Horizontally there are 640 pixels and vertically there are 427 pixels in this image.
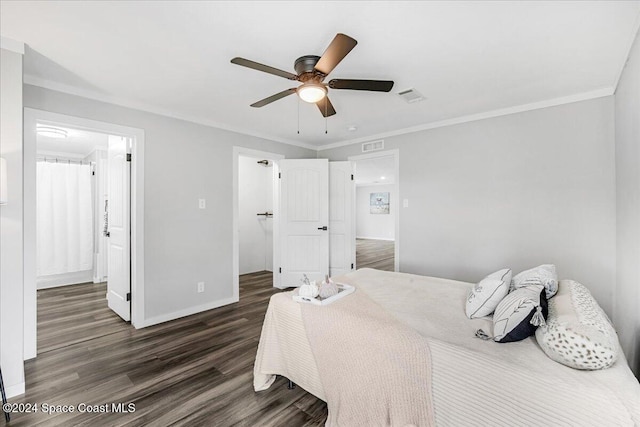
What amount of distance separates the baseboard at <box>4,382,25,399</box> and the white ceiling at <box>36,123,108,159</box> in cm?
308

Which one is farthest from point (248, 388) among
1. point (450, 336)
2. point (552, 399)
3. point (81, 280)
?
point (81, 280)

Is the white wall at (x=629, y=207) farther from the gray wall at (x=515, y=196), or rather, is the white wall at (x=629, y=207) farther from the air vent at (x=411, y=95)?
the air vent at (x=411, y=95)

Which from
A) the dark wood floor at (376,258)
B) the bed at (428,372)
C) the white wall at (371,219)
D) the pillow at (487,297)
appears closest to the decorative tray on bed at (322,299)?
the bed at (428,372)

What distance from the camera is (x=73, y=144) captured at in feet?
14.4

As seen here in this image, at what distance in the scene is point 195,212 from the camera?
11.3 ft

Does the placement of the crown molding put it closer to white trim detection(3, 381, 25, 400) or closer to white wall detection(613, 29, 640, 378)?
white wall detection(613, 29, 640, 378)

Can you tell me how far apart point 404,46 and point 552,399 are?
6.84 feet

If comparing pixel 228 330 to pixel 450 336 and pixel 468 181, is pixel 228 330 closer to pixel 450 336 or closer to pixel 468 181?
pixel 450 336

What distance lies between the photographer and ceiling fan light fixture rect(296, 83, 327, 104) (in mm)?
1977

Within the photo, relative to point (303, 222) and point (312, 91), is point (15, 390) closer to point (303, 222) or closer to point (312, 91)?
point (312, 91)

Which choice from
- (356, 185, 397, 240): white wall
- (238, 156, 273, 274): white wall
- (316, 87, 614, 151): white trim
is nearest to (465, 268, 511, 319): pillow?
(316, 87, 614, 151): white trim

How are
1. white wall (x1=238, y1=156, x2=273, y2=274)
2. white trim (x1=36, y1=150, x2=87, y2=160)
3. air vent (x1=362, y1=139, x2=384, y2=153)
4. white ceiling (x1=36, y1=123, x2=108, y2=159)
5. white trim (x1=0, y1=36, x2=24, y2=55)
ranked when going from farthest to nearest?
1. white wall (x1=238, y1=156, x2=273, y2=274)
2. white trim (x1=36, y1=150, x2=87, y2=160)
3. air vent (x1=362, y1=139, x2=384, y2=153)
4. white ceiling (x1=36, y1=123, x2=108, y2=159)
5. white trim (x1=0, y1=36, x2=24, y2=55)

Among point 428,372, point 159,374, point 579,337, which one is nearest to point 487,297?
point 579,337

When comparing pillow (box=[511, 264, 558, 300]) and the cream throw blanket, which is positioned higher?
pillow (box=[511, 264, 558, 300])
